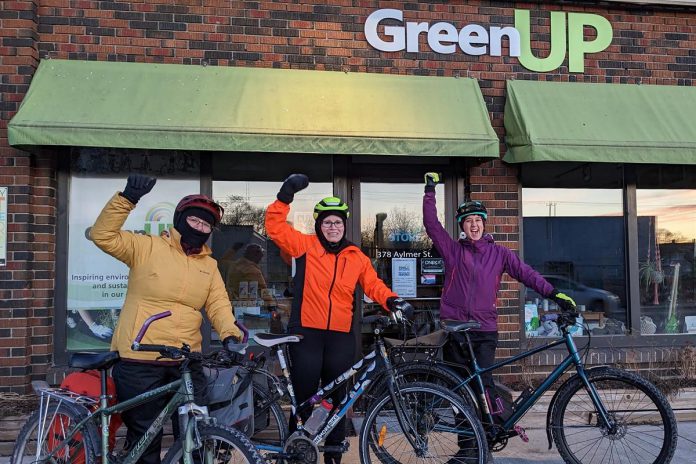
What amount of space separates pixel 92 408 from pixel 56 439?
0.25 m

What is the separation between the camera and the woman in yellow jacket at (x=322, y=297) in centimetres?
366

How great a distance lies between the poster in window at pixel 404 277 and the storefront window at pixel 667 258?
2.55m

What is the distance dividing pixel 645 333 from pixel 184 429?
A: 5.23 m

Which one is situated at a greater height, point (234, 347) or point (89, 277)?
point (89, 277)

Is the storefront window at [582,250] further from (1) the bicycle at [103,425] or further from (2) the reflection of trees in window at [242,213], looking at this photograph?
(1) the bicycle at [103,425]

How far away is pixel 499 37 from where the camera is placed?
5.71 metres

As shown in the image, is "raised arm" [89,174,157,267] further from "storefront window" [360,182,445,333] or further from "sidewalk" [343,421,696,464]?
"storefront window" [360,182,445,333]

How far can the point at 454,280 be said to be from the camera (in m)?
4.06

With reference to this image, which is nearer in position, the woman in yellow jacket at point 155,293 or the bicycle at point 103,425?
the bicycle at point 103,425

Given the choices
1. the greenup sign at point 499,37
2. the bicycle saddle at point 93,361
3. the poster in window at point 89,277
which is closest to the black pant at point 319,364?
the bicycle saddle at point 93,361

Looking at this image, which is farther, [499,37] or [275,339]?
[499,37]

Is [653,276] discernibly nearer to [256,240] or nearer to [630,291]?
[630,291]

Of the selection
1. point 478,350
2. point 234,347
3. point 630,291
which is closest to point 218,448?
point 234,347

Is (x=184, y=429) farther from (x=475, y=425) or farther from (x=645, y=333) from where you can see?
(x=645, y=333)
